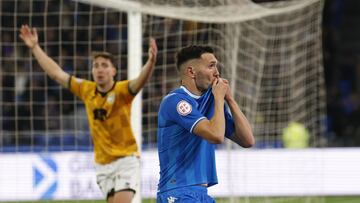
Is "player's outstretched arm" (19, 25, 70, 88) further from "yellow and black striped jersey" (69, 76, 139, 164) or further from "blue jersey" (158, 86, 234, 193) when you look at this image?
"blue jersey" (158, 86, 234, 193)

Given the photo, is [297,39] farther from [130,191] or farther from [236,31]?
[130,191]

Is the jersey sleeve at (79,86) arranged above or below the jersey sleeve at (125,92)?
above

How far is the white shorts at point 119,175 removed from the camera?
997cm

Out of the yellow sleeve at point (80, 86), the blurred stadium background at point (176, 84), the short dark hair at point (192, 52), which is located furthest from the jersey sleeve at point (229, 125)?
the blurred stadium background at point (176, 84)

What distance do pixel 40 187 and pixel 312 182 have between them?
428cm

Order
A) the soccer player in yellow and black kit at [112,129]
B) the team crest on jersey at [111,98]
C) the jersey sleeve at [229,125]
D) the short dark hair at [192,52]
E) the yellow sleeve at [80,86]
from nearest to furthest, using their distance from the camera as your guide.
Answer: the short dark hair at [192,52] < the jersey sleeve at [229,125] < the soccer player in yellow and black kit at [112,129] < the team crest on jersey at [111,98] < the yellow sleeve at [80,86]

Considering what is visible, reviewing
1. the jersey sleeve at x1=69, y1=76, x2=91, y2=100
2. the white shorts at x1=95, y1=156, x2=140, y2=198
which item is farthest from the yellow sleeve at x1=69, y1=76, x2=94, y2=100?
the white shorts at x1=95, y1=156, x2=140, y2=198

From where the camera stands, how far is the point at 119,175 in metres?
9.99

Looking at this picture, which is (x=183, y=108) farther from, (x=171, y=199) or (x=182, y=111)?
(x=171, y=199)

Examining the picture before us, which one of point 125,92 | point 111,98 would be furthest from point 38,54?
point 125,92

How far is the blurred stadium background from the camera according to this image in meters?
13.4

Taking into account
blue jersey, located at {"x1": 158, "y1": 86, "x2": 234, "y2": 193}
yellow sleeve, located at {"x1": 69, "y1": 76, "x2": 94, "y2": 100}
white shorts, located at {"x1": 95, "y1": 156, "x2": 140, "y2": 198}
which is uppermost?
yellow sleeve, located at {"x1": 69, "y1": 76, "x2": 94, "y2": 100}

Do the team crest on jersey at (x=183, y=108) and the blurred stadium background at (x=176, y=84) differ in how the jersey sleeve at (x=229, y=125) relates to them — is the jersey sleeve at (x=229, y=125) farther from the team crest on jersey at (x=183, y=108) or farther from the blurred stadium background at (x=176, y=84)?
the blurred stadium background at (x=176, y=84)

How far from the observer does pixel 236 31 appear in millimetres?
13336
